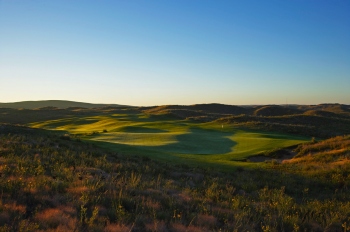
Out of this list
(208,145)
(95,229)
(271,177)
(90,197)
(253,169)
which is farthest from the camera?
(208,145)

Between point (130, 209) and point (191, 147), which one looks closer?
point (130, 209)

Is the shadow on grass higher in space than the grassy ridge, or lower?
lower

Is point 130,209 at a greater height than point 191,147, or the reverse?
point 130,209

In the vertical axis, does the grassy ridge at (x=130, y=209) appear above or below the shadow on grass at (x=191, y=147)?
above

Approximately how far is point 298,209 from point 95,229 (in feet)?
18.5

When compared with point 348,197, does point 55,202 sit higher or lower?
higher

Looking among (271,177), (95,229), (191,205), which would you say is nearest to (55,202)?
(95,229)

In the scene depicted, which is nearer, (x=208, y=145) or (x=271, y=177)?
(x=271, y=177)

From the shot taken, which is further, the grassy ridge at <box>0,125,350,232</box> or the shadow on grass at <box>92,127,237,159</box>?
the shadow on grass at <box>92,127,237,159</box>

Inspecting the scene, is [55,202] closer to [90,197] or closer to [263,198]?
[90,197]

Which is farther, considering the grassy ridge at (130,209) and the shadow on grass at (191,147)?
the shadow on grass at (191,147)

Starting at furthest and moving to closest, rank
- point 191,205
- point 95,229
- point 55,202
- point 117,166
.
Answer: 1. point 117,166
2. point 191,205
3. point 55,202
4. point 95,229

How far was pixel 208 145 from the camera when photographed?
93.5 ft

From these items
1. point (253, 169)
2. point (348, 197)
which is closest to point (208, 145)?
point (253, 169)
